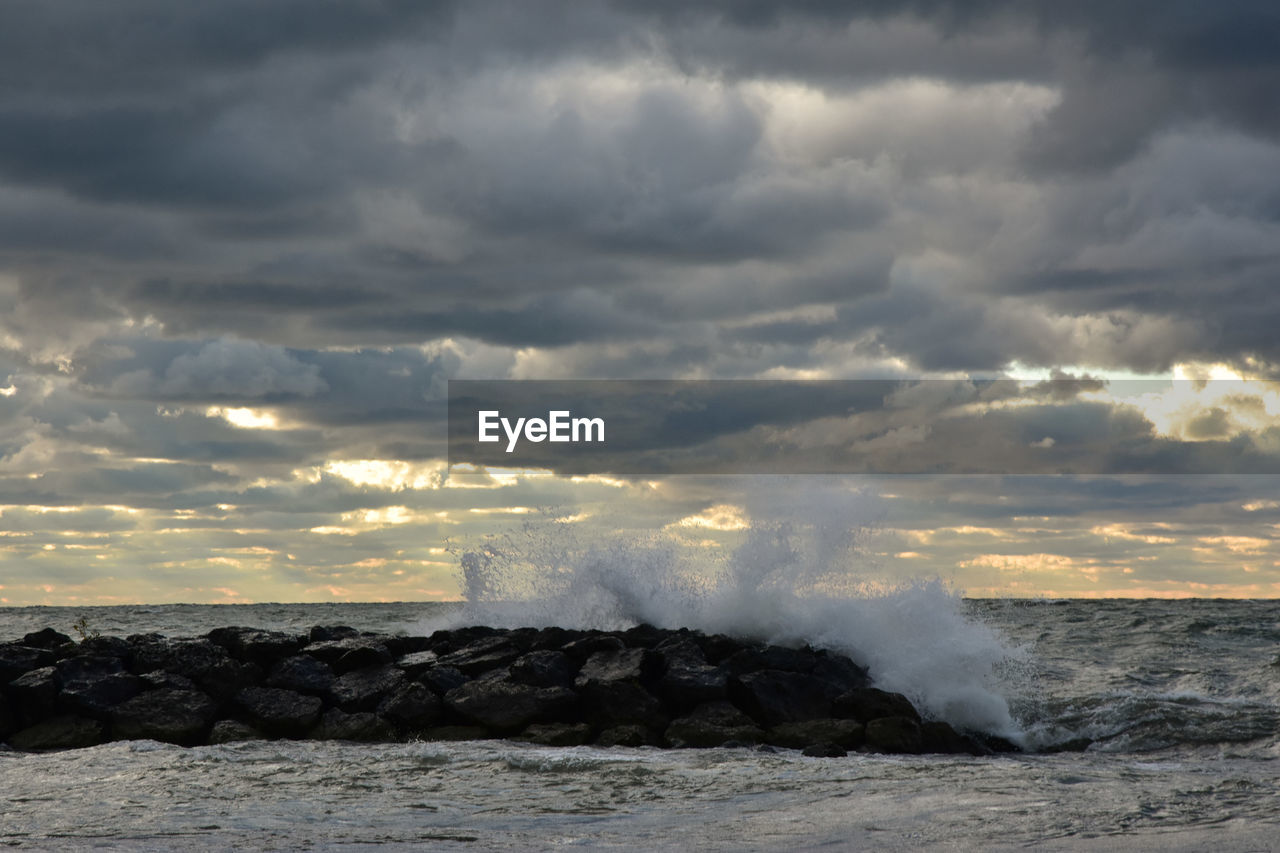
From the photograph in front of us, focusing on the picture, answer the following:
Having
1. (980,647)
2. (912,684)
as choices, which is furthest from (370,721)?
(980,647)

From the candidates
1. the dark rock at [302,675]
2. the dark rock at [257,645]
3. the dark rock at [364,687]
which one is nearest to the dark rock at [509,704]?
the dark rock at [364,687]

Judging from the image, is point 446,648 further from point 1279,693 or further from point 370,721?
point 1279,693

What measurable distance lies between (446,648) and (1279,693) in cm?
1288

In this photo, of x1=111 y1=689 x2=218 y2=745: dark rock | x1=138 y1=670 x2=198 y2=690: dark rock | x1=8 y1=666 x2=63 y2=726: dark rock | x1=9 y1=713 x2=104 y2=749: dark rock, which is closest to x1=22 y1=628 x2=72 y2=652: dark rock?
x1=8 y1=666 x2=63 y2=726: dark rock

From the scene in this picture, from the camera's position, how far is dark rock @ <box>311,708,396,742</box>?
13.8 metres

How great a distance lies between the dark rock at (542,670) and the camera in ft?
47.8

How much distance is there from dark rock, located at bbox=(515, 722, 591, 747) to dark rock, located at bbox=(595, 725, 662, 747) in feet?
0.61

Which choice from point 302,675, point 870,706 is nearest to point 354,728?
point 302,675

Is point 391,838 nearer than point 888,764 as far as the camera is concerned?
Yes

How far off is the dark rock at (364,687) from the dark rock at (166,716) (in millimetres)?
1486

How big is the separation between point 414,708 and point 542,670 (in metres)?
1.63

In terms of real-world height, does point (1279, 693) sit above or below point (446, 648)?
below

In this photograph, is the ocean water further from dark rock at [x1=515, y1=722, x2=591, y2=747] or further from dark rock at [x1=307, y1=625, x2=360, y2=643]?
dark rock at [x1=307, y1=625, x2=360, y2=643]

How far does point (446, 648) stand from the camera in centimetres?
1722
